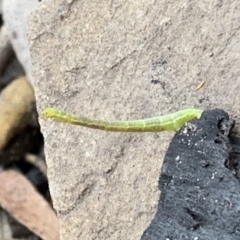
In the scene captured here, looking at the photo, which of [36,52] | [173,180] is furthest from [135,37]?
[173,180]

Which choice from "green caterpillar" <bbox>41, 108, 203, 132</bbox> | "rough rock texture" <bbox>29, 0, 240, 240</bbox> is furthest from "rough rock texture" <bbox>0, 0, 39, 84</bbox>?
"green caterpillar" <bbox>41, 108, 203, 132</bbox>

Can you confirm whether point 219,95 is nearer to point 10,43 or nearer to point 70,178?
point 70,178

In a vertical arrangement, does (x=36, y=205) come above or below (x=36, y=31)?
below

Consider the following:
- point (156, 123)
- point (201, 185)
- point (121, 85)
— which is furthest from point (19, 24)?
point (201, 185)

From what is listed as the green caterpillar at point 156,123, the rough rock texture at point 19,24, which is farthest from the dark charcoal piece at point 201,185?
the rough rock texture at point 19,24

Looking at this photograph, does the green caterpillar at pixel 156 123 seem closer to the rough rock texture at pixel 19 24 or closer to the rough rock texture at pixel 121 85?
the rough rock texture at pixel 121 85

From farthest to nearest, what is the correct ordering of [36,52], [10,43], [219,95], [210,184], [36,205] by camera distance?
[10,43] → [36,205] → [36,52] → [219,95] → [210,184]

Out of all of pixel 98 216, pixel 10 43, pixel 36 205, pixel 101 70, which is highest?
pixel 101 70

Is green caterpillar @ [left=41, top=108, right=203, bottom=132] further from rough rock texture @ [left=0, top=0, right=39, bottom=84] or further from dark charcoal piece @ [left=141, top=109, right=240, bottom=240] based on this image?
rough rock texture @ [left=0, top=0, right=39, bottom=84]
